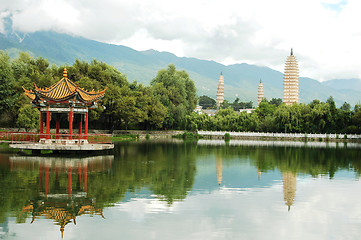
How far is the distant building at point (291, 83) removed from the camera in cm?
A: 10631

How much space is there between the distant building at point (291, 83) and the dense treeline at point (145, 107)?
38392mm

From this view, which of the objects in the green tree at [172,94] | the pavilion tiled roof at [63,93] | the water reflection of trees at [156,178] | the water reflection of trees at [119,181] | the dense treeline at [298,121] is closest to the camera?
the water reflection of trees at [119,181]

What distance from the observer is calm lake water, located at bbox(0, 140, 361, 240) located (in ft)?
30.1

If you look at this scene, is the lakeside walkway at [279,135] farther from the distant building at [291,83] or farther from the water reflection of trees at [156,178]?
the distant building at [291,83]

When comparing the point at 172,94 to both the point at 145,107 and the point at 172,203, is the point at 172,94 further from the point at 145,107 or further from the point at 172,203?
the point at 172,203

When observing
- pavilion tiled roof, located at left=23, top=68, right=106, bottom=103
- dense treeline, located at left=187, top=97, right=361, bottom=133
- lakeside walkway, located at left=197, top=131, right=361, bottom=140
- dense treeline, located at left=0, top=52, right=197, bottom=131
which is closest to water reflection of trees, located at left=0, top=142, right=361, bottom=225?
pavilion tiled roof, located at left=23, top=68, right=106, bottom=103

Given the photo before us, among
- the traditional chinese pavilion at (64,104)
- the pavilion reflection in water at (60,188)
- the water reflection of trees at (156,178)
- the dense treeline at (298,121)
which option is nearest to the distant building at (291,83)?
the dense treeline at (298,121)

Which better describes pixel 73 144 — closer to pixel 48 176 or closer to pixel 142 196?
pixel 48 176

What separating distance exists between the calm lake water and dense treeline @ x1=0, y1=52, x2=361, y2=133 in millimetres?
21732

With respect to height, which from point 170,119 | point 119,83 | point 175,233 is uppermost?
point 119,83

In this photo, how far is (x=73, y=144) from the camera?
25141mm

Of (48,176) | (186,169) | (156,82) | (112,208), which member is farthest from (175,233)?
(156,82)

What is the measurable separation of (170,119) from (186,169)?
39.3m

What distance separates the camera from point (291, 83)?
10638 centimetres
